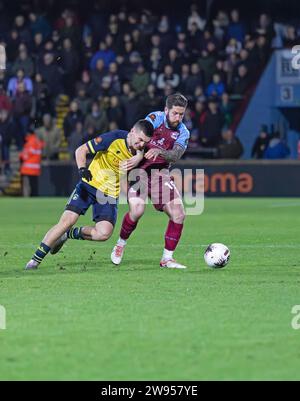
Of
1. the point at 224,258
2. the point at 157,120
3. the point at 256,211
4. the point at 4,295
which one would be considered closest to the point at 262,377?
the point at 4,295

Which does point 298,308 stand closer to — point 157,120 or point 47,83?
point 157,120

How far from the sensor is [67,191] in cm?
2661

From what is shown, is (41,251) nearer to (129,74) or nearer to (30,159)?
A: (30,159)

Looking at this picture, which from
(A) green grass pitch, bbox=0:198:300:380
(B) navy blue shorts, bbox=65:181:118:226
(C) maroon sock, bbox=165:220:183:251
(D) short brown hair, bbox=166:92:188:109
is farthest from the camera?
(C) maroon sock, bbox=165:220:183:251

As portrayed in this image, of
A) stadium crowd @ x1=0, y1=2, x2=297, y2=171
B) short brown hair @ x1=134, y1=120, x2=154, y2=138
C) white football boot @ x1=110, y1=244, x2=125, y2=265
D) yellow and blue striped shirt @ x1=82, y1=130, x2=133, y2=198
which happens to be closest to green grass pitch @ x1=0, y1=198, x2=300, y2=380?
white football boot @ x1=110, y1=244, x2=125, y2=265

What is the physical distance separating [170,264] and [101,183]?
44.1 inches

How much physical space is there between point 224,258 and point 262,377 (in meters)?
5.37

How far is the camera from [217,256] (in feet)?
37.5

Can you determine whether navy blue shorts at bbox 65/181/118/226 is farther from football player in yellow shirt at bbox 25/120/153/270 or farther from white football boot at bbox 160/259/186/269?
white football boot at bbox 160/259/186/269

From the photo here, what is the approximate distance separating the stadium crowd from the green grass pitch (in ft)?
37.4

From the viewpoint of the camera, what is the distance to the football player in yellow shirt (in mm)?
11250

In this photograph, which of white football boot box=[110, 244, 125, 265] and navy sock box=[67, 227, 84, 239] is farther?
navy sock box=[67, 227, 84, 239]

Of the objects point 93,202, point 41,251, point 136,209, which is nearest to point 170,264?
point 136,209

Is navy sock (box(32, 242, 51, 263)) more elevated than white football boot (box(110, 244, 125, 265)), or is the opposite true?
navy sock (box(32, 242, 51, 263))
